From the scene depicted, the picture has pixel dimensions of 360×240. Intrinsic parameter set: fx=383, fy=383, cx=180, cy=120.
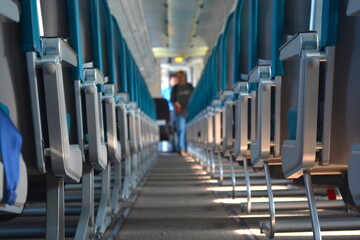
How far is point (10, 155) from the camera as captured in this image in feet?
2.29

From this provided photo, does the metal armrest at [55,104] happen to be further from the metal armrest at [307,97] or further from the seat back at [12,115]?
the metal armrest at [307,97]

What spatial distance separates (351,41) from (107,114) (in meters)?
Answer: 1.15

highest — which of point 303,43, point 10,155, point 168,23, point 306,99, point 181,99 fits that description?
point 168,23

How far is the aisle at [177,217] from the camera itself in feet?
5.85

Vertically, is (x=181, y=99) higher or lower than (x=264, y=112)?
higher

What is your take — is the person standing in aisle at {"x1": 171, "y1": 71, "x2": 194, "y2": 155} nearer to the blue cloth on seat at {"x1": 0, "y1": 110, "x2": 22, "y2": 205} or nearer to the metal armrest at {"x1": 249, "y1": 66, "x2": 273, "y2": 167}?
the metal armrest at {"x1": 249, "y1": 66, "x2": 273, "y2": 167}

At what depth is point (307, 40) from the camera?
3.22ft

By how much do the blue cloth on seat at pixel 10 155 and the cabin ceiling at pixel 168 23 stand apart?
4.45 metres

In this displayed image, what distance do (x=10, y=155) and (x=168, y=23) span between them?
8.79m

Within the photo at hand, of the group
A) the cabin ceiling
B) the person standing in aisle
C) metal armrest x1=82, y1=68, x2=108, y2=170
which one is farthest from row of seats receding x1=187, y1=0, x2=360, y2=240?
the person standing in aisle

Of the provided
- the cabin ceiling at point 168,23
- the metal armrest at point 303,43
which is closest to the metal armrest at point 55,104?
the metal armrest at point 303,43

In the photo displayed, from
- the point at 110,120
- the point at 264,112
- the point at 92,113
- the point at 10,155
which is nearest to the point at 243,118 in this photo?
the point at 264,112

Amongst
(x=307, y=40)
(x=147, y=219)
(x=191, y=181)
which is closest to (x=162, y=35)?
(x=191, y=181)

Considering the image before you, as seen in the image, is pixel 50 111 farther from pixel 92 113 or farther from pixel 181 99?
pixel 181 99
